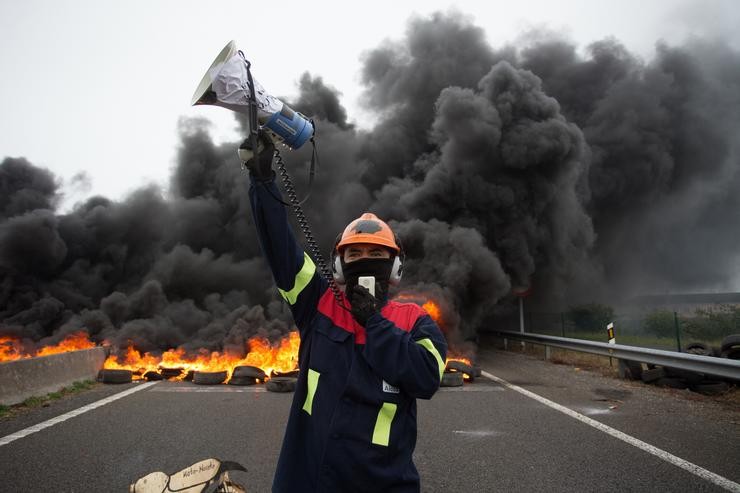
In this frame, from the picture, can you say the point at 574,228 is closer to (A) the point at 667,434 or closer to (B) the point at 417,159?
(B) the point at 417,159

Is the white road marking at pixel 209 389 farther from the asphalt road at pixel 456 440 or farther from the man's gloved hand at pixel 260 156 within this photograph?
the man's gloved hand at pixel 260 156

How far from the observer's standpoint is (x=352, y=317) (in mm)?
1934

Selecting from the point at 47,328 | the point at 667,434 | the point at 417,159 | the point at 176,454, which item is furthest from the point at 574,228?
the point at 47,328

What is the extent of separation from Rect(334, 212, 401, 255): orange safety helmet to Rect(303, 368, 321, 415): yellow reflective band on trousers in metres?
0.55

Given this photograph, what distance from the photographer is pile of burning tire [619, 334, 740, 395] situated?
691 centimetres

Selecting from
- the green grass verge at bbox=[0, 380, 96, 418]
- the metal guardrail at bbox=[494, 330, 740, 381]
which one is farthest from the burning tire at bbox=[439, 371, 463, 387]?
the green grass verge at bbox=[0, 380, 96, 418]

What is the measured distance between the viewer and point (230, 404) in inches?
252

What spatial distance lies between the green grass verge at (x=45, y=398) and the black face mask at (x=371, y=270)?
5967mm

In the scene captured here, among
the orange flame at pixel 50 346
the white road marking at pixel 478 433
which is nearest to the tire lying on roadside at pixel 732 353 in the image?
the white road marking at pixel 478 433

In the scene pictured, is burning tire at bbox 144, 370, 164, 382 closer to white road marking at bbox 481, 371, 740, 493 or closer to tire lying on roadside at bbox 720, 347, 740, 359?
white road marking at bbox 481, 371, 740, 493

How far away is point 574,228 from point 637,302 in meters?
15.2

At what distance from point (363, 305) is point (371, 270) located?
25 centimetres

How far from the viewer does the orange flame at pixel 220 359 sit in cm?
939

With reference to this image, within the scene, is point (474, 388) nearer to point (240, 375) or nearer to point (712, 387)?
point (712, 387)
